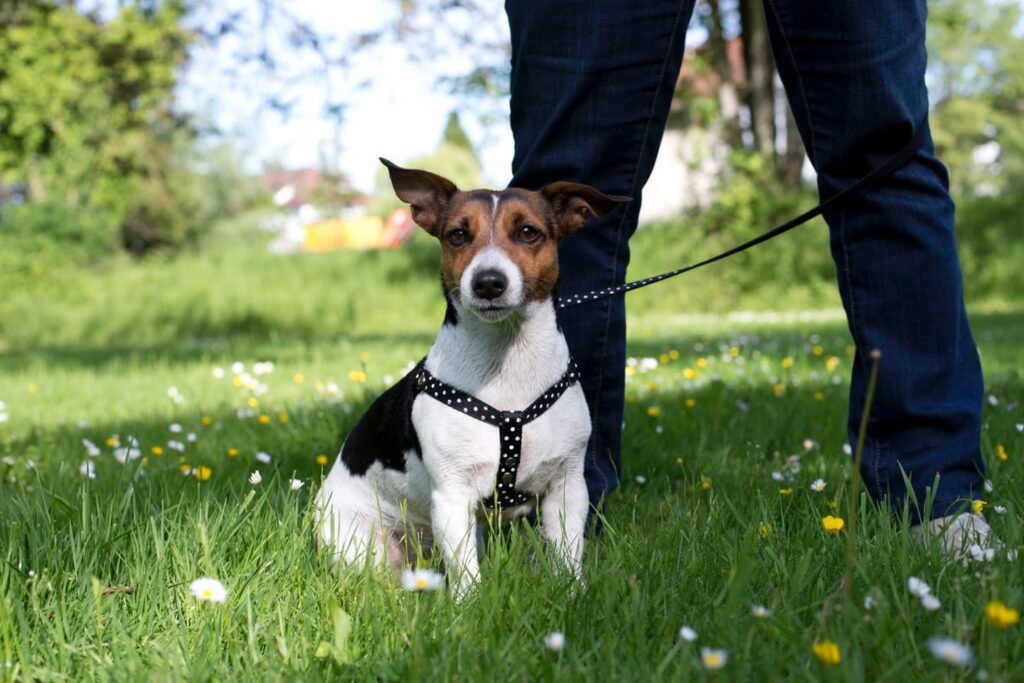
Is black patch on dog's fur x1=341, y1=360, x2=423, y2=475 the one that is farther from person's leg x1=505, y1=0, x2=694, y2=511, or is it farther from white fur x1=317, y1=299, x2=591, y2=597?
person's leg x1=505, y1=0, x2=694, y2=511

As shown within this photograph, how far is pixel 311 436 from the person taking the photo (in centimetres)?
411

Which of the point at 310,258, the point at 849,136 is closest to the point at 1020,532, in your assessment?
the point at 849,136

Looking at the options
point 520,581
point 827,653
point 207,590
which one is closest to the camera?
point 827,653

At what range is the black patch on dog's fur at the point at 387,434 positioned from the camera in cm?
271

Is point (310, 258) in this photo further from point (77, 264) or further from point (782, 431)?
point (782, 431)

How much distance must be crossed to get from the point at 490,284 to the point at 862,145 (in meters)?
1.16

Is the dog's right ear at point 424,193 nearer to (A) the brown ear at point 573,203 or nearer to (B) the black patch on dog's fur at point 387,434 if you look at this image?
(A) the brown ear at point 573,203

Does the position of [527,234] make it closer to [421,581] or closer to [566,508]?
[566,508]

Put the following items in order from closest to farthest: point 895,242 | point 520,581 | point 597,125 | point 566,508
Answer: point 520,581 < point 566,508 < point 895,242 < point 597,125

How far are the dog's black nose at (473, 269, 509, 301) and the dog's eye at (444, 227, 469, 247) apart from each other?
0.27m

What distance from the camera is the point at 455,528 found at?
2471 millimetres

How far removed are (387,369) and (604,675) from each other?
200 inches

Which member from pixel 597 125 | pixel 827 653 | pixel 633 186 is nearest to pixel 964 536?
pixel 827 653

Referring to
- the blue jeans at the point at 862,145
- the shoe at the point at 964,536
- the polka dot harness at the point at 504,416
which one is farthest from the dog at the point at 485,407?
the shoe at the point at 964,536
